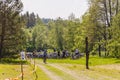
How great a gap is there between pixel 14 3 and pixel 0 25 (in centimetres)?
463

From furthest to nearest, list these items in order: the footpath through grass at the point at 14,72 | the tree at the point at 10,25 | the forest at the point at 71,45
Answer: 1. the tree at the point at 10,25
2. the forest at the point at 71,45
3. the footpath through grass at the point at 14,72

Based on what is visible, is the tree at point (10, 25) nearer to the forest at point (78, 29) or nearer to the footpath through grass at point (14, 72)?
the forest at point (78, 29)

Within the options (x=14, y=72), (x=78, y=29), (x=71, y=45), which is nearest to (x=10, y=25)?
(x=14, y=72)

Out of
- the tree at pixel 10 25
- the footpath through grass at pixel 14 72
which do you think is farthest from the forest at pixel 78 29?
the footpath through grass at pixel 14 72

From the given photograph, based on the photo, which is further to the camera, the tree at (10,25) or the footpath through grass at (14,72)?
the tree at (10,25)

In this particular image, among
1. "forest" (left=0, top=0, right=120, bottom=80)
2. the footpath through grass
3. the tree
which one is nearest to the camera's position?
the footpath through grass

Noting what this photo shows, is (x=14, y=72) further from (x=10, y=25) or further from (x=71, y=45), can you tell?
(x=71, y=45)

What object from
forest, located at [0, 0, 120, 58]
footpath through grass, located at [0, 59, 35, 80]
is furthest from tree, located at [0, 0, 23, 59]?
footpath through grass, located at [0, 59, 35, 80]

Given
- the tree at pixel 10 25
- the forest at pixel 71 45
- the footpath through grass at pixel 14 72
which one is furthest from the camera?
the tree at pixel 10 25

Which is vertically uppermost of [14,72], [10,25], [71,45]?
[10,25]

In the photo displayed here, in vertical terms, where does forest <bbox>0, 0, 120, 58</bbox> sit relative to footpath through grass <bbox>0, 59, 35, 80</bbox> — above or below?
above

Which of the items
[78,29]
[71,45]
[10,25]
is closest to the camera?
[10,25]

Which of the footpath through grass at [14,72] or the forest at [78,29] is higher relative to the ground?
the forest at [78,29]

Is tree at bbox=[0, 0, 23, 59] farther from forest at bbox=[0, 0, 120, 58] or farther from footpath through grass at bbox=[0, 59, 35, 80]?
footpath through grass at bbox=[0, 59, 35, 80]
